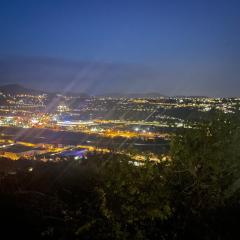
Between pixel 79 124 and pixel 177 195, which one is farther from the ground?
pixel 79 124

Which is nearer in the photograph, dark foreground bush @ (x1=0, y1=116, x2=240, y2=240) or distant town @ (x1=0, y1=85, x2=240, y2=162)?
dark foreground bush @ (x1=0, y1=116, x2=240, y2=240)

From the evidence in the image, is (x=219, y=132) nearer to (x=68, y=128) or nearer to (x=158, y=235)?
(x=158, y=235)

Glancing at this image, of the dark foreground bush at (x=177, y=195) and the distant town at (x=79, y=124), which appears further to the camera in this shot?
the distant town at (x=79, y=124)

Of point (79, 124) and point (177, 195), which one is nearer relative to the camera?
point (177, 195)

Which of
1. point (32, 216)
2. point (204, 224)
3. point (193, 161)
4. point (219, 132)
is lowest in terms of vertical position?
point (32, 216)

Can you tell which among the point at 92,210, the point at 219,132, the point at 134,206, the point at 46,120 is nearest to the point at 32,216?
the point at 92,210

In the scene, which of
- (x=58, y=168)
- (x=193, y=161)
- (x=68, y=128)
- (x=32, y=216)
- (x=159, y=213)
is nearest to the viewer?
(x=159, y=213)

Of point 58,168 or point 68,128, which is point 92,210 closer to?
point 58,168

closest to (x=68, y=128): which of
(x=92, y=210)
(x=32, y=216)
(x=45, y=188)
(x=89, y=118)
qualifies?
(x=89, y=118)

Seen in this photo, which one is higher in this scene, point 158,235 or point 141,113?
point 141,113

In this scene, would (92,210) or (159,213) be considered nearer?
(159,213)

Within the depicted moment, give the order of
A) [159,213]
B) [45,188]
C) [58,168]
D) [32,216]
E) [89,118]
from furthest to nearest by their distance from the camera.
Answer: [89,118]
[58,168]
[45,188]
[32,216]
[159,213]
